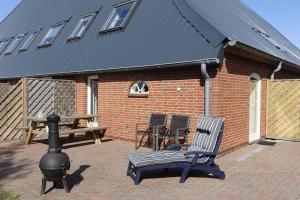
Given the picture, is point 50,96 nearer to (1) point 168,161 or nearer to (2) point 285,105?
(1) point 168,161

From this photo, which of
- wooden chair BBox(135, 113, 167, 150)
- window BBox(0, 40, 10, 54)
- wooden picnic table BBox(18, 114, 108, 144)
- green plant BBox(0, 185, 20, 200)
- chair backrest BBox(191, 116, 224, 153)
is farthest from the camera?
window BBox(0, 40, 10, 54)

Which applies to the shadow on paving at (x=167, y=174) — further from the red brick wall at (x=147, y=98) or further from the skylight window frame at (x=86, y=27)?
the skylight window frame at (x=86, y=27)

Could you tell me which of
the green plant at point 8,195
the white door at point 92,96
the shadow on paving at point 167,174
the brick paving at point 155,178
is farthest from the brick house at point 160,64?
the green plant at point 8,195

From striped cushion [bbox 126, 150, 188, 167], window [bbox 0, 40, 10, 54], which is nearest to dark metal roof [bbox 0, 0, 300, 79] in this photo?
window [bbox 0, 40, 10, 54]

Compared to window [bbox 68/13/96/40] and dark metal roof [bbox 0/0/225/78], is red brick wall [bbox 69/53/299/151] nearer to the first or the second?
dark metal roof [bbox 0/0/225/78]

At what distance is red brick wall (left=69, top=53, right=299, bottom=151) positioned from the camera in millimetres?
9562

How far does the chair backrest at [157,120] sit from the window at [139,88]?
0.96 metres

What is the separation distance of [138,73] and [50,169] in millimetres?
5721

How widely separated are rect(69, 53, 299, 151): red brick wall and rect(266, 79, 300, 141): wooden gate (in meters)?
0.29

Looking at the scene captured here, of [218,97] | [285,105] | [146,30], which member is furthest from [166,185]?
[285,105]

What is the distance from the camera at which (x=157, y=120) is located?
1025 cm

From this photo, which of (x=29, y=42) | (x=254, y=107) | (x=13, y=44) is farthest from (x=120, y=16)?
(x=13, y=44)

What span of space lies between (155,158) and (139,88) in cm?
463

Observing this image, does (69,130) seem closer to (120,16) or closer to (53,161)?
(120,16)
